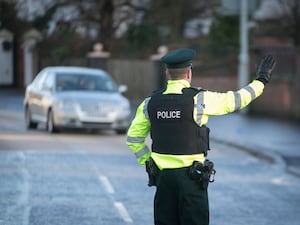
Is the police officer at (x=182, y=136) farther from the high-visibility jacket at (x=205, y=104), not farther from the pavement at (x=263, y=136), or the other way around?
the pavement at (x=263, y=136)

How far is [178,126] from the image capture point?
17.4ft

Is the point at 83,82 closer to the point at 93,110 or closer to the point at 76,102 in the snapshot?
the point at 76,102

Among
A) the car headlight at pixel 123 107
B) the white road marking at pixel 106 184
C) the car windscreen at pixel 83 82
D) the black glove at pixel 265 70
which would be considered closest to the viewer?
the black glove at pixel 265 70

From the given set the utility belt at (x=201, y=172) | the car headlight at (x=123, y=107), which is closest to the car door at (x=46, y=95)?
Answer: the car headlight at (x=123, y=107)

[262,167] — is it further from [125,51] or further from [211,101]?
[125,51]

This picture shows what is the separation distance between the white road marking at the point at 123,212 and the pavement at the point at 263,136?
4152 millimetres

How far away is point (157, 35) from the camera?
34094 mm

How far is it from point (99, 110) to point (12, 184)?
752 centimetres

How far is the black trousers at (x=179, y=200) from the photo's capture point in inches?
206

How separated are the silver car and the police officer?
40.9 ft

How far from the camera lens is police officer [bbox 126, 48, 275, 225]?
5.25m

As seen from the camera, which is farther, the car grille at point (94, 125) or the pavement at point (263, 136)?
the car grille at point (94, 125)

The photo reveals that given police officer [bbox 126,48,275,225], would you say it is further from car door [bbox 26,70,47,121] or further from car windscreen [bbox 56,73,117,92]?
car door [bbox 26,70,47,121]

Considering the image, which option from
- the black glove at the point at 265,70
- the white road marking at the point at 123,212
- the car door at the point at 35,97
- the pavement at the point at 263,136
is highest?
the black glove at the point at 265,70
